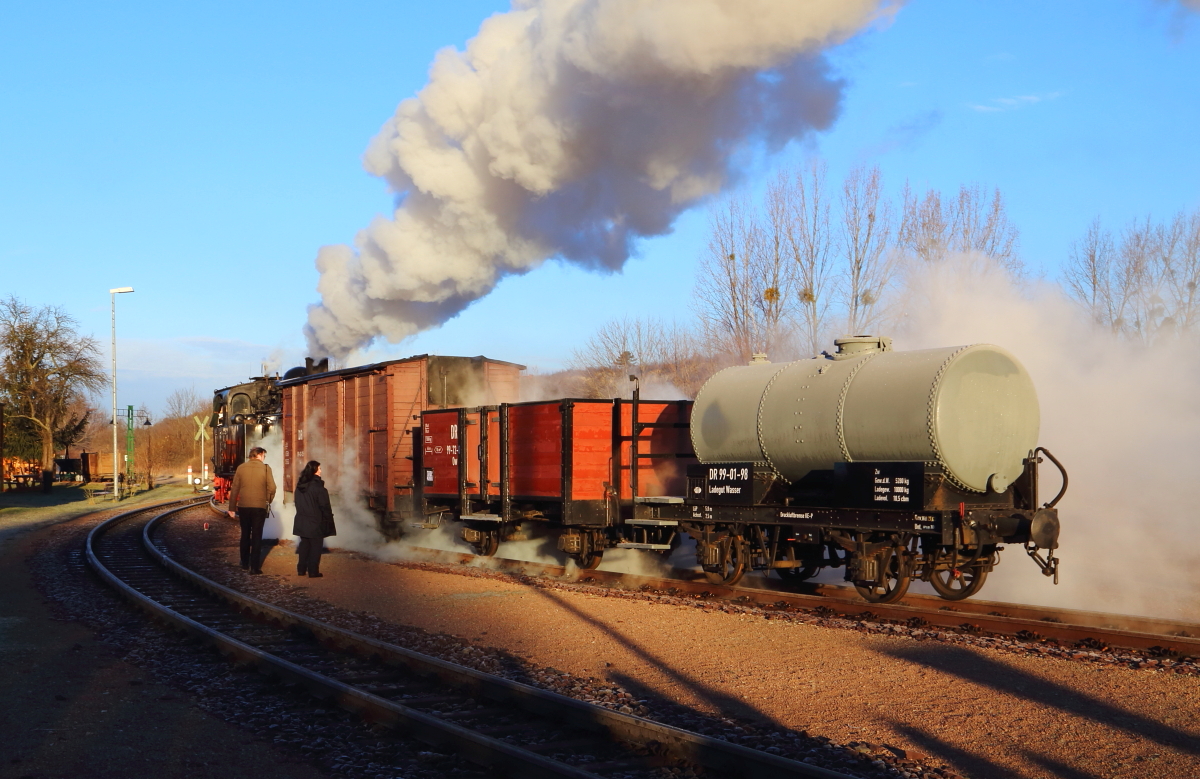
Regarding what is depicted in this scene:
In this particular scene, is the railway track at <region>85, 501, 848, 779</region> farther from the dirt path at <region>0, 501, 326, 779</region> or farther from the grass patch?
the grass patch

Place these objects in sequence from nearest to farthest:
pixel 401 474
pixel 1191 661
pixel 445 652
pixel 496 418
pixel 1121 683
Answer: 1. pixel 1121 683
2. pixel 1191 661
3. pixel 445 652
4. pixel 496 418
5. pixel 401 474

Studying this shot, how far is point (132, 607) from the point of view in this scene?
12234mm

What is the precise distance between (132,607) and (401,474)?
6323 mm

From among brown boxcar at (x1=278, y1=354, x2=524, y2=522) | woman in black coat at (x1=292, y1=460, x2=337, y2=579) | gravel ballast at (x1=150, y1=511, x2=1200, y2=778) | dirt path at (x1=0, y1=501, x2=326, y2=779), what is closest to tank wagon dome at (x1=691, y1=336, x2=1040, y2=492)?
gravel ballast at (x1=150, y1=511, x2=1200, y2=778)

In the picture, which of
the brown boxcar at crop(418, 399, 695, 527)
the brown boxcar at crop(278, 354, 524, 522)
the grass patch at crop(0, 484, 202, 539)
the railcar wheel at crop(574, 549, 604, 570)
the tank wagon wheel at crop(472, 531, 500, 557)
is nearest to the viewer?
the brown boxcar at crop(418, 399, 695, 527)

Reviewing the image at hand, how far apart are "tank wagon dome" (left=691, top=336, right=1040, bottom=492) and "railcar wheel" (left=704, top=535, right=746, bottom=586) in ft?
3.58

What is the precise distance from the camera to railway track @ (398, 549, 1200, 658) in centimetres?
872

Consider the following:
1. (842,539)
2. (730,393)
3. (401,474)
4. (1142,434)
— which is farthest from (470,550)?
(1142,434)

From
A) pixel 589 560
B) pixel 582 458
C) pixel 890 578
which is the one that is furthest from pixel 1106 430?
pixel 582 458

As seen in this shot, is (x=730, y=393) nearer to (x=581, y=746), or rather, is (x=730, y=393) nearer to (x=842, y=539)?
(x=842, y=539)

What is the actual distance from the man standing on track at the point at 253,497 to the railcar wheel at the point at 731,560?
682 centimetres

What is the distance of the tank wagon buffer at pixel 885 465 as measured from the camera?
9.84 metres

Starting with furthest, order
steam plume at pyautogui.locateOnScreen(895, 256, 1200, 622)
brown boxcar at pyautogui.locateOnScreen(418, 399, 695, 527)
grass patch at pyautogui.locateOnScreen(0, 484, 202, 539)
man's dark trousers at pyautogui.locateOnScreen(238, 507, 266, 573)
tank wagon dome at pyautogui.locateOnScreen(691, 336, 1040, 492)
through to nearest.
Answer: grass patch at pyautogui.locateOnScreen(0, 484, 202, 539), steam plume at pyautogui.locateOnScreen(895, 256, 1200, 622), man's dark trousers at pyautogui.locateOnScreen(238, 507, 266, 573), brown boxcar at pyautogui.locateOnScreen(418, 399, 695, 527), tank wagon dome at pyautogui.locateOnScreen(691, 336, 1040, 492)

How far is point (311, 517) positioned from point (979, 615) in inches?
368
